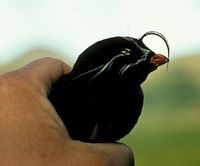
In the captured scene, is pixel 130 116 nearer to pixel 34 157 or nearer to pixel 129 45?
pixel 129 45

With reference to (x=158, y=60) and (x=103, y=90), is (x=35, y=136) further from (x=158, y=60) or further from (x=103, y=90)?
(x=158, y=60)

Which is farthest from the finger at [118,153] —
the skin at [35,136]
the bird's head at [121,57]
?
the bird's head at [121,57]

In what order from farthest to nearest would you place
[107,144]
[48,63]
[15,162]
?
[48,63] → [107,144] → [15,162]

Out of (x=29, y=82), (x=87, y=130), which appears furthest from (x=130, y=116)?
(x=29, y=82)

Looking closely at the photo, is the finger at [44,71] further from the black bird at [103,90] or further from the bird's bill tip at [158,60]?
the bird's bill tip at [158,60]

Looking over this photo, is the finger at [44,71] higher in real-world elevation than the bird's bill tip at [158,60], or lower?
lower
